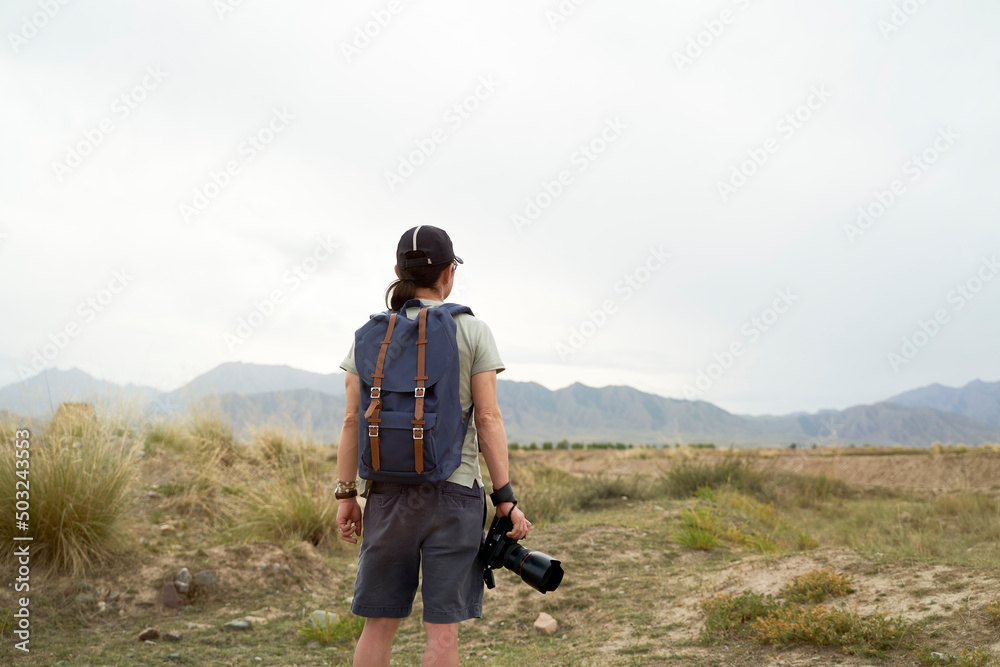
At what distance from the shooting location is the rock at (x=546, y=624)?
4.48 m

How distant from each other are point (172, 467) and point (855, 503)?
11282 millimetres

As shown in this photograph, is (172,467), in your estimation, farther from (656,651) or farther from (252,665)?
(656,651)

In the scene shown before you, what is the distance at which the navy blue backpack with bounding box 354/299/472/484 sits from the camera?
2.13 m

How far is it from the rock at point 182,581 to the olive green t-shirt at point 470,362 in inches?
145

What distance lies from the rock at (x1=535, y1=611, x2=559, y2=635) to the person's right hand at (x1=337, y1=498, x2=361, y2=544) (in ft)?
8.04

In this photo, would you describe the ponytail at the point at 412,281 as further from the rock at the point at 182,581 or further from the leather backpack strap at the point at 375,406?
the rock at the point at 182,581

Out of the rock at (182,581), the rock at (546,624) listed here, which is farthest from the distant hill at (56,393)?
the rock at (546,624)

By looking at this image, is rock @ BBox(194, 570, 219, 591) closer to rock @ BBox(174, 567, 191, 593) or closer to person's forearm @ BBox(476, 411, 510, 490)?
rock @ BBox(174, 567, 191, 593)

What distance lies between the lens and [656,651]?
3660 millimetres

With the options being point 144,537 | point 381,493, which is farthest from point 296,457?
point 381,493

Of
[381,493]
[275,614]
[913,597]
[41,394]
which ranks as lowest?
[275,614]

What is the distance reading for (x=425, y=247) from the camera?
246 centimetres

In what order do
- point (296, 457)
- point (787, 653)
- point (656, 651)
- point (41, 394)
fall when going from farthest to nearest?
point (296, 457) → point (41, 394) → point (656, 651) → point (787, 653)

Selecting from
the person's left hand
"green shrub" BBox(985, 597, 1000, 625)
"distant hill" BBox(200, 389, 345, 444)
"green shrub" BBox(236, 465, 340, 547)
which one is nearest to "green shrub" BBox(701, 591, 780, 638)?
"green shrub" BBox(985, 597, 1000, 625)
